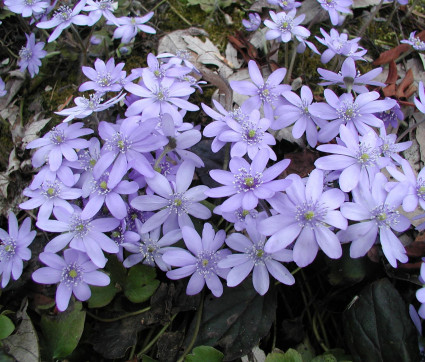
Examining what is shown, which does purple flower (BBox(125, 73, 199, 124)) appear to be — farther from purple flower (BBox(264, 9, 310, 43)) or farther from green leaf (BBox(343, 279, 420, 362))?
green leaf (BBox(343, 279, 420, 362))

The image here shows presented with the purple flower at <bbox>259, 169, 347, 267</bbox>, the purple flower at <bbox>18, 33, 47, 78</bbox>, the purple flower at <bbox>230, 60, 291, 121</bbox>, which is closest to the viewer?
the purple flower at <bbox>259, 169, 347, 267</bbox>

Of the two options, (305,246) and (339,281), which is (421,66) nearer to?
(339,281)

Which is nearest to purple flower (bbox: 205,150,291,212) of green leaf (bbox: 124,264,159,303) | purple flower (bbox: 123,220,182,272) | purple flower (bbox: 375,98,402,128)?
purple flower (bbox: 123,220,182,272)

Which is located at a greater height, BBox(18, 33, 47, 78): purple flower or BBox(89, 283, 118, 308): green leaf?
BBox(18, 33, 47, 78): purple flower

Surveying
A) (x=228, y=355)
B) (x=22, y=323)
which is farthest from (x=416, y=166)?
(x=22, y=323)

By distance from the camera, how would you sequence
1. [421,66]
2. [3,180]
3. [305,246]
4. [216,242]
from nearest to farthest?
[305,246], [216,242], [3,180], [421,66]

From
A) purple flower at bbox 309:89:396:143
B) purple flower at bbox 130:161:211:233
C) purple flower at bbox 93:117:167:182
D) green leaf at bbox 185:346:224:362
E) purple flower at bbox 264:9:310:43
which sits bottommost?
green leaf at bbox 185:346:224:362

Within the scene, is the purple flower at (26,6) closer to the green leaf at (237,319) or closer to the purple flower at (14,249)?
the purple flower at (14,249)
